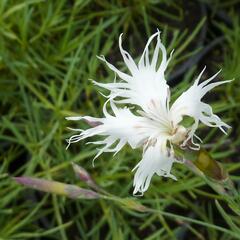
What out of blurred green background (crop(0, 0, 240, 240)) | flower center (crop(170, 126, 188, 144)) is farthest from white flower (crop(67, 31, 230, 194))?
blurred green background (crop(0, 0, 240, 240))

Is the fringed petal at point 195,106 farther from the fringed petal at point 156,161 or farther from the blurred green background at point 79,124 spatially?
the blurred green background at point 79,124

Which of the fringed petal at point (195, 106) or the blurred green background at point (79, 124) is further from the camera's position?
the blurred green background at point (79, 124)

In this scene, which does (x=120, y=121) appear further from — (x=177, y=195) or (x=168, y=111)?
(x=177, y=195)

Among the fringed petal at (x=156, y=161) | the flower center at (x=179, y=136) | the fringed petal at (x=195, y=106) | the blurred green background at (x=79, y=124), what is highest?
the fringed petal at (x=195, y=106)

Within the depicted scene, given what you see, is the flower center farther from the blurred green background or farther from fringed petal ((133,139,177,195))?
the blurred green background

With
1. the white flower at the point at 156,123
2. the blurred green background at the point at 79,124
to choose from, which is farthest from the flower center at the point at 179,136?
the blurred green background at the point at 79,124

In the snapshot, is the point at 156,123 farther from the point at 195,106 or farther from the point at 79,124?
the point at 79,124

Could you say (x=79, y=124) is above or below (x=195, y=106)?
below

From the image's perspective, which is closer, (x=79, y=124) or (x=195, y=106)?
(x=195, y=106)

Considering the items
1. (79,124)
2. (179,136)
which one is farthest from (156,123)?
(79,124)
